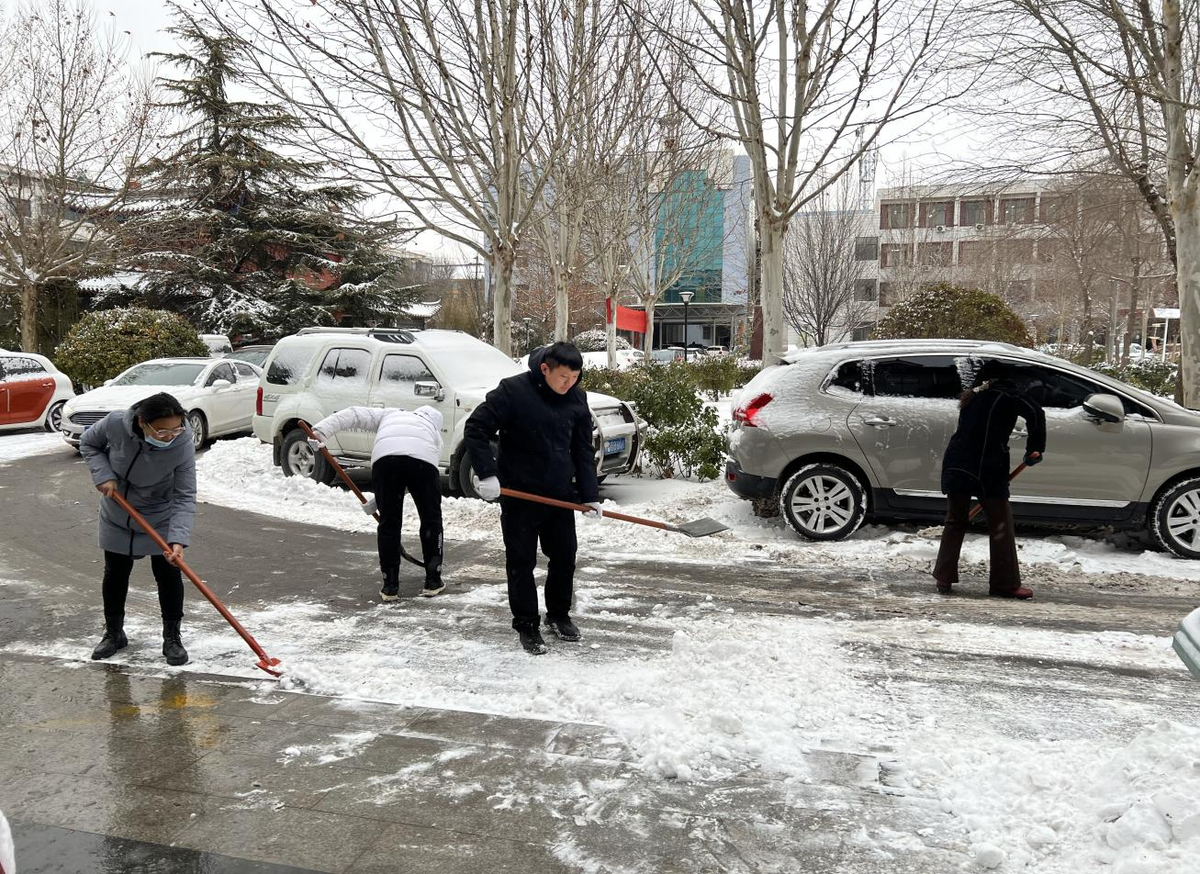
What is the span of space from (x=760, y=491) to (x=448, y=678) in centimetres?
396

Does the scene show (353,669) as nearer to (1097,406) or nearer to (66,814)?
(66,814)

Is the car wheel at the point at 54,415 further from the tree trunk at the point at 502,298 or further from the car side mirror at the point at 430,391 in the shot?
the car side mirror at the point at 430,391

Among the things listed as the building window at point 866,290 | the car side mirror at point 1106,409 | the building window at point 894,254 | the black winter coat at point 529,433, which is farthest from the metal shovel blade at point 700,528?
the building window at point 894,254

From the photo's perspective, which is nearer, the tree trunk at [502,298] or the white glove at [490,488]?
the white glove at [490,488]

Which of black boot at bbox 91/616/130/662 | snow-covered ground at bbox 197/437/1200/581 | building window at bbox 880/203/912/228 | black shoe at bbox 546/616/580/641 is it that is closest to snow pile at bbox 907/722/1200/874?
black shoe at bbox 546/616/580/641

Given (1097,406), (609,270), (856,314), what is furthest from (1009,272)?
(1097,406)

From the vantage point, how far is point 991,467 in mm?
6113

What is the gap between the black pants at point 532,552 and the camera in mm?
5047

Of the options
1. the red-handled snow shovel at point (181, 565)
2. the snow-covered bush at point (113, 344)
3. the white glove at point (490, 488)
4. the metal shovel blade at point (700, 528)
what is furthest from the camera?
the snow-covered bush at point (113, 344)

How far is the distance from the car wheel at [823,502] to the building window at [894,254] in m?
31.2

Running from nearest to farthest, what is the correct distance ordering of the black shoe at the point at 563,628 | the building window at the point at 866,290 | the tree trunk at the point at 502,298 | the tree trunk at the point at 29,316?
the black shoe at the point at 563,628
the tree trunk at the point at 502,298
the tree trunk at the point at 29,316
the building window at the point at 866,290

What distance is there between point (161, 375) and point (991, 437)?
1336 centimetres

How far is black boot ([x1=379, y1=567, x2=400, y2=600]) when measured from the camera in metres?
6.09

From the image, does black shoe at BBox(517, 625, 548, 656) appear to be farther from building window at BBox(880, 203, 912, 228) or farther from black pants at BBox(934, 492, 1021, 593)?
building window at BBox(880, 203, 912, 228)
